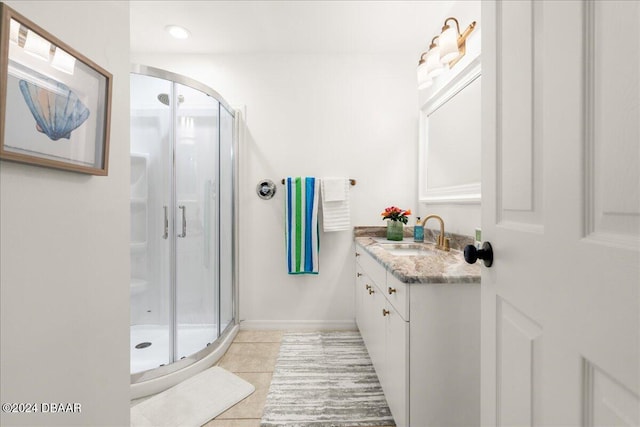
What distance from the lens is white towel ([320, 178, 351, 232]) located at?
8.39ft

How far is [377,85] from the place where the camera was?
105 inches

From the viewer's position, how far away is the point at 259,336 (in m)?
2.52

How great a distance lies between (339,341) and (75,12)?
241 cm

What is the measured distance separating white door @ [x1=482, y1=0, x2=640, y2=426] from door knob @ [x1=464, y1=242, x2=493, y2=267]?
21mm

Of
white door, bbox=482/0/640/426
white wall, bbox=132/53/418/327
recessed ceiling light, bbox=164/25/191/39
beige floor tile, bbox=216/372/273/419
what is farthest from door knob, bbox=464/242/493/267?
recessed ceiling light, bbox=164/25/191/39

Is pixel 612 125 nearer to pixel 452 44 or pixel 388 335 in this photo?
pixel 388 335

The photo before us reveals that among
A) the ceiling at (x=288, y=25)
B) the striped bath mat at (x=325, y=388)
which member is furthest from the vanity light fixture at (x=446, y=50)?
the striped bath mat at (x=325, y=388)

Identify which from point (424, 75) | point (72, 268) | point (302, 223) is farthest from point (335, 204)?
point (72, 268)

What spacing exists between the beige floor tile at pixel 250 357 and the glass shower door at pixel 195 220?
0.65 ft

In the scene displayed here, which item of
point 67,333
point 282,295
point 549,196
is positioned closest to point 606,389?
point 549,196

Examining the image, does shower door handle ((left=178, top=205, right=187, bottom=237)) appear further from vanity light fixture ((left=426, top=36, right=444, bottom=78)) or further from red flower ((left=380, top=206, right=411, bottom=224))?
vanity light fixture ((left=426, top=36, right=444, bottom=78))

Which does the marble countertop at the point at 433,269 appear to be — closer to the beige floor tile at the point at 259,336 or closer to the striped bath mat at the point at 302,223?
the striped bath mat at the point at 302,223

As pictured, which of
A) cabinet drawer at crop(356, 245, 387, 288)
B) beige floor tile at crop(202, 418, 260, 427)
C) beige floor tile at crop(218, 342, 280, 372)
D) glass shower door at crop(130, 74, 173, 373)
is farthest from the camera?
beige floor tile at crop(218, 342, 280, 372)

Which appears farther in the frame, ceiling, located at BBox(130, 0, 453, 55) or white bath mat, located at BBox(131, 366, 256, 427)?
ceiling, located at BBox(130, 0, 453, 55)
